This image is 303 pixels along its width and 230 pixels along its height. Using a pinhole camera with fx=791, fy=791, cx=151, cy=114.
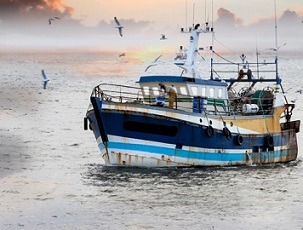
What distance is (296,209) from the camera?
27312 mm

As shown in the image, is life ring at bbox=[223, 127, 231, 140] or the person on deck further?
life ring at bbox=[223, 127, 231, 140]

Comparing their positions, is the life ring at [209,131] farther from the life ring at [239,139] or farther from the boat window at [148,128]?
the life ring at [239,139]

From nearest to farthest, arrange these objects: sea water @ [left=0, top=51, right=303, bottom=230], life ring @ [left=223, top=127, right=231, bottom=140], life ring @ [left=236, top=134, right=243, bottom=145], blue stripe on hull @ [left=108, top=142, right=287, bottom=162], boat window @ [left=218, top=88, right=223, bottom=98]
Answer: sea water @ [left=0, top=51, right=303, bottom=230], blue stripe on hull @ [left=108, top=142, right=287, bottom=162], life ring @ [left=223, top=127, right=231, bottom=140], life ring @ [left=236, top=134, right=243, bottom=145], boat window @ [left=218, top=88, right=223, bottom=98]

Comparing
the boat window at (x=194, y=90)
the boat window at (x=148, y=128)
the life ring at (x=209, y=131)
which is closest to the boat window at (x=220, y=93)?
the boat window at (x=194, y=90)

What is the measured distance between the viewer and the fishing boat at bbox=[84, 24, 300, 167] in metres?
32.3

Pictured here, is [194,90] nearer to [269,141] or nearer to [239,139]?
[239,139]

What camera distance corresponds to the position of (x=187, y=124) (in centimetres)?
3266

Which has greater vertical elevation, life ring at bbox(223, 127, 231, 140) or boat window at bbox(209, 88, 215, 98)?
boat window at bbox(209, 88, 215, 98)

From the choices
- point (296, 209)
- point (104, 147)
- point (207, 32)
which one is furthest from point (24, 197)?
point (207, 32)

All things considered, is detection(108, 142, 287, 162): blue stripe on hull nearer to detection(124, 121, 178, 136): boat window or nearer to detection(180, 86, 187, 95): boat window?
detection(124, 121, 178, 136): boat window

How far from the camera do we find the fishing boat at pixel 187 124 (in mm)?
32312

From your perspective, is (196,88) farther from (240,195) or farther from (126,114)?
(240,195)

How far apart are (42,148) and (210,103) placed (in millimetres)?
10462

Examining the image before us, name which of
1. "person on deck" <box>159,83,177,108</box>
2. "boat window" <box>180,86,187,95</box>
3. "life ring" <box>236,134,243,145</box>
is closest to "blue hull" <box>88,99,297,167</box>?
"life ring" <box>236,134,243,145</box>
